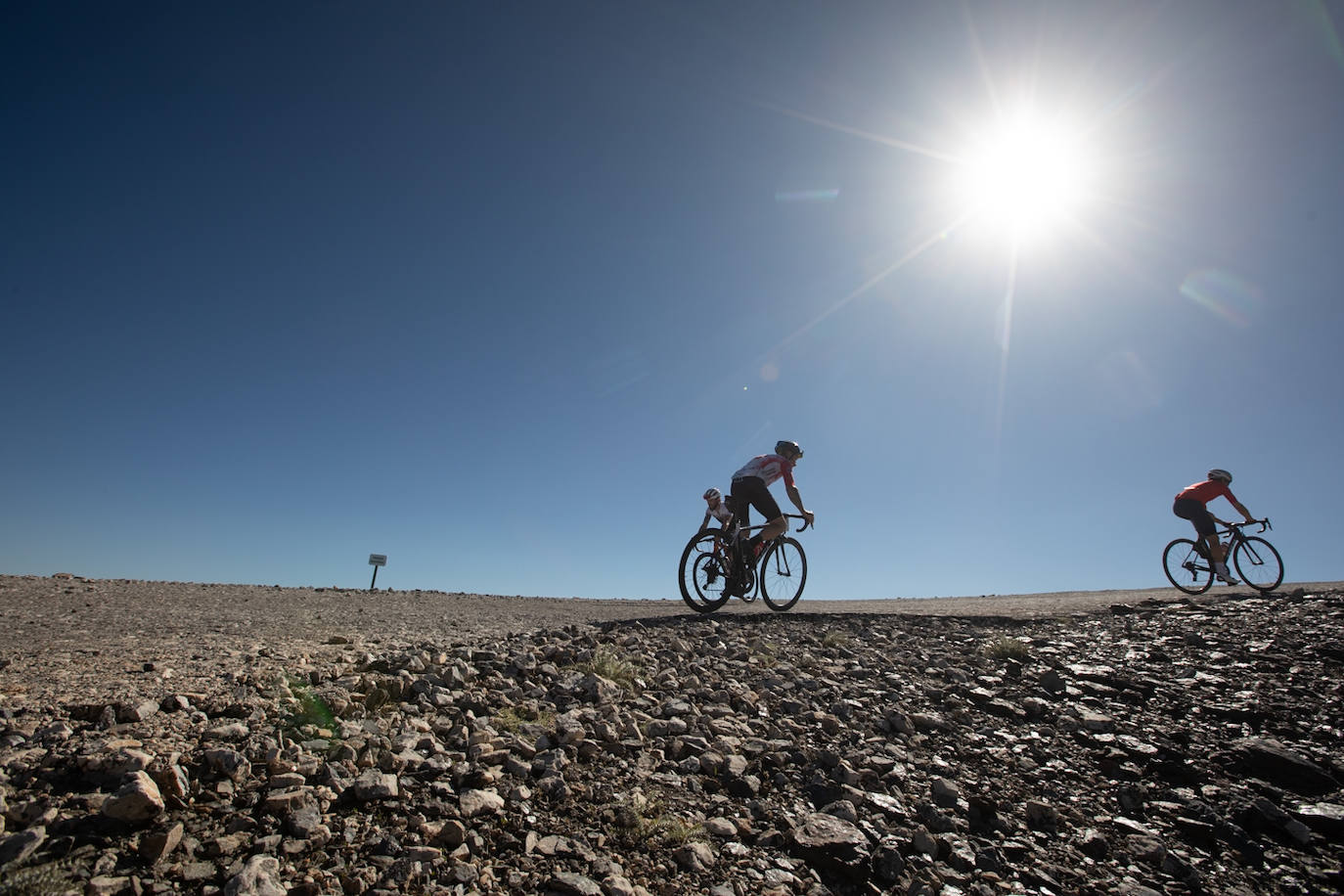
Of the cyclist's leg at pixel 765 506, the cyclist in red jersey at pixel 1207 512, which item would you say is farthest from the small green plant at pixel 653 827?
the cyclist in red jersey at pixel 1207 512

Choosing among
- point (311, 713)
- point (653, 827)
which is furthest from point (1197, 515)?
point (311, 713)

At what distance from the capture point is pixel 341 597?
10609 millimetres

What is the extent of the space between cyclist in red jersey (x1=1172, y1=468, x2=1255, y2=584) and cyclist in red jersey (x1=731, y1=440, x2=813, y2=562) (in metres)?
9.92

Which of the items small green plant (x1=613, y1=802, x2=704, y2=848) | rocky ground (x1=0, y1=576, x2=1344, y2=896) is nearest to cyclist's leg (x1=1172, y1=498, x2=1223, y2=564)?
rocky ground (x1=0, y1=576, x2=1344, y2=896)

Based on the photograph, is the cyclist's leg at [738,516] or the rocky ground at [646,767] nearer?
the rocky ground at [646,767]

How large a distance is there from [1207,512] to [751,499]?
11.2m

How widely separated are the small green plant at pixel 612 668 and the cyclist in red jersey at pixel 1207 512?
48.2ft

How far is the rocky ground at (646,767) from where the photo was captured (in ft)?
7.36

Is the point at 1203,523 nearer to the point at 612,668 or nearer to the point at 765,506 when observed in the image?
the point at 765,506

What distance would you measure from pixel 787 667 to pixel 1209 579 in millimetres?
13716

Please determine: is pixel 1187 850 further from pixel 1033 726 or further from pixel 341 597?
pixel 341 597

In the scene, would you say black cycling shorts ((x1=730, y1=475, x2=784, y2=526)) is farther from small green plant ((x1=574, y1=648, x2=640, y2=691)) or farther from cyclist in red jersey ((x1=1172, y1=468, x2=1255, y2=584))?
cyclist in red jersey ((x1=1172, y1=468, x2=1255, y2=584))

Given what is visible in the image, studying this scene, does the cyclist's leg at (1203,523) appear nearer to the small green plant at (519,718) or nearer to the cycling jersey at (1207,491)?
the cycling jersey at (1207,491)

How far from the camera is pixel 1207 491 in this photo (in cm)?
1298
